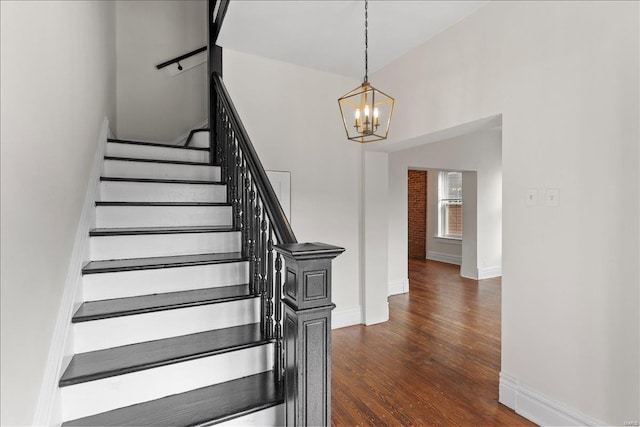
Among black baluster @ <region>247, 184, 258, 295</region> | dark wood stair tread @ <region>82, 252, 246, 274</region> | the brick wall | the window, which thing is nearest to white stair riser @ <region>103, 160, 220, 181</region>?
dark wood stair tread @ <region>82, 252, 246, 274</region>

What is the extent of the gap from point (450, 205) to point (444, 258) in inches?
51.3

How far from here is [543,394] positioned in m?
2.13

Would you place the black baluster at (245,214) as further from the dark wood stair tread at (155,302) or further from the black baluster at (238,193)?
the dark wood stair tread at (155,302)

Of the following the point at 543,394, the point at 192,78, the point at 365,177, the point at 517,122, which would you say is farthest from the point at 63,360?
the point at 192,78

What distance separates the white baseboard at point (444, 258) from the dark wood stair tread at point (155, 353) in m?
6.87

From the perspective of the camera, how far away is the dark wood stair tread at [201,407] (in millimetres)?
1376

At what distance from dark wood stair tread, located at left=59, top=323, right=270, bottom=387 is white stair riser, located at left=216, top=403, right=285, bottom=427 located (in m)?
0.32

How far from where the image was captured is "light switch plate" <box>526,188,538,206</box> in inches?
86.4

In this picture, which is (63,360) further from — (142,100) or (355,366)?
(142,100)

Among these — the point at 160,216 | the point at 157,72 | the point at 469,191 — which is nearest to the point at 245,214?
the point at 160,216

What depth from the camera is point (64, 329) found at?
145cm

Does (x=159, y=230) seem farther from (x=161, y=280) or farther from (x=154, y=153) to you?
(x=154, y=153)

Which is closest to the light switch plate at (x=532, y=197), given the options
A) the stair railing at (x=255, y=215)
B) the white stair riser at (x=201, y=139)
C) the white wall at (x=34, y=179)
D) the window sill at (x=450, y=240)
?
the stair railing at (x=255, y=215)

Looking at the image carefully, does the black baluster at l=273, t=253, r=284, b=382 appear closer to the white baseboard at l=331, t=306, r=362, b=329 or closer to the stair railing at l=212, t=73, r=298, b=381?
the stair railing at l=212, t=73, r=298, b=381
